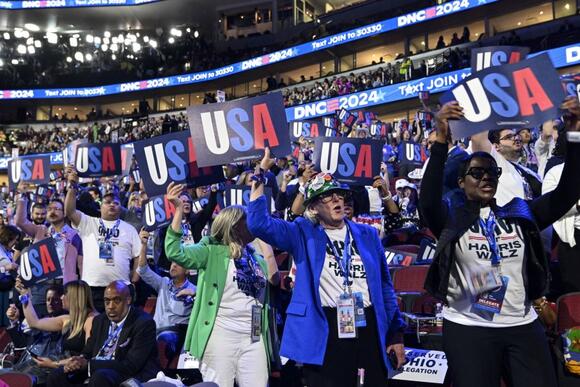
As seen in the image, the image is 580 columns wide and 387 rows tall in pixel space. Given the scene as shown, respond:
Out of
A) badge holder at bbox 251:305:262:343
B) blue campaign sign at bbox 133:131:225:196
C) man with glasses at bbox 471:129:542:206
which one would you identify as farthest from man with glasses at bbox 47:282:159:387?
man with glasses at bbox 471:129:542:206

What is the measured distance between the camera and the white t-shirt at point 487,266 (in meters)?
2.79

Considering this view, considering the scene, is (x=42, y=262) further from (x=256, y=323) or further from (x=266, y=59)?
(x=266, y=59)

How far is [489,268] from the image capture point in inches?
111

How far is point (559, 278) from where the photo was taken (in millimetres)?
4559

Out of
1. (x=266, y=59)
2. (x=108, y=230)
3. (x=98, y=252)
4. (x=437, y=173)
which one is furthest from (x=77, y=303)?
(x=266, y=59)

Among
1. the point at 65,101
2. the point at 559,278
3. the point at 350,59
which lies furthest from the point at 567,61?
the point at 65,101

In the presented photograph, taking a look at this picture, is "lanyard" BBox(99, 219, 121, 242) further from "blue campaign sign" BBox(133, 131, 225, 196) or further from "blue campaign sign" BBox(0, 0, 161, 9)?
"blue campaign sign" BBox(0, 0, 161, 9)

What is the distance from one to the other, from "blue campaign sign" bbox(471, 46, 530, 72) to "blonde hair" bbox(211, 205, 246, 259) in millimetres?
2999

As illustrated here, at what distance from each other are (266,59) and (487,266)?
97.5 feet

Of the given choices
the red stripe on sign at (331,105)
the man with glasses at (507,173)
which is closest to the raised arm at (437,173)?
the man with glasses at (507,173)

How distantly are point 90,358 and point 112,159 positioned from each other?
4898 mm

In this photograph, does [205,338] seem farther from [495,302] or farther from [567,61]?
[567,61]

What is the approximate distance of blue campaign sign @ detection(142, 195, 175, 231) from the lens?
6754mm

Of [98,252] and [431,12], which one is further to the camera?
[431,12]
